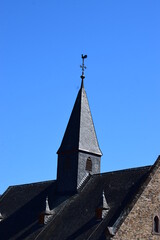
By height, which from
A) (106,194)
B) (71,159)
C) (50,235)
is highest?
(71,159)

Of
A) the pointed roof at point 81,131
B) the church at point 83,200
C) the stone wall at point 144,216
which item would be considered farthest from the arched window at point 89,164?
the stone wall at point 144,216

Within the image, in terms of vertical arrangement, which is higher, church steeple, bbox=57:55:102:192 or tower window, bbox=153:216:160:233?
church steeple, bbox=57:55:102:192

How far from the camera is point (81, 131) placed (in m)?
40.2

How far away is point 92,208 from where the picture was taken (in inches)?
1350

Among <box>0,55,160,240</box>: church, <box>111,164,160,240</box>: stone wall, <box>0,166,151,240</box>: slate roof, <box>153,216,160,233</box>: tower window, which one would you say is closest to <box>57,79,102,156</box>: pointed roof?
<box>0,55,160,240</box>: church

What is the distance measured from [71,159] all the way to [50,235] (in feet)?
21.8

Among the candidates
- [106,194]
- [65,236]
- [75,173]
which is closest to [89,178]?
[75,173]

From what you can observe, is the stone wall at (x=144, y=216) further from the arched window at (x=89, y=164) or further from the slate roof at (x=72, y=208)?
the arched window at (x=89, y=164)

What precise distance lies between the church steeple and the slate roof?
999mm

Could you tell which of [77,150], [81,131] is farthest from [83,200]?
[81,131]

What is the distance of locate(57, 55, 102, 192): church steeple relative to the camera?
38.9m

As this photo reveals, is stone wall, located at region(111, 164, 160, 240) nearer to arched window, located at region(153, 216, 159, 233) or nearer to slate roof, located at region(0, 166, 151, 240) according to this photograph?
arched window, located at region(153, 216, 159, 233)

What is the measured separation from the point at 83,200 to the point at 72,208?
889 millimetres

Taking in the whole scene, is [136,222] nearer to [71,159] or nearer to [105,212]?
[105,212]
